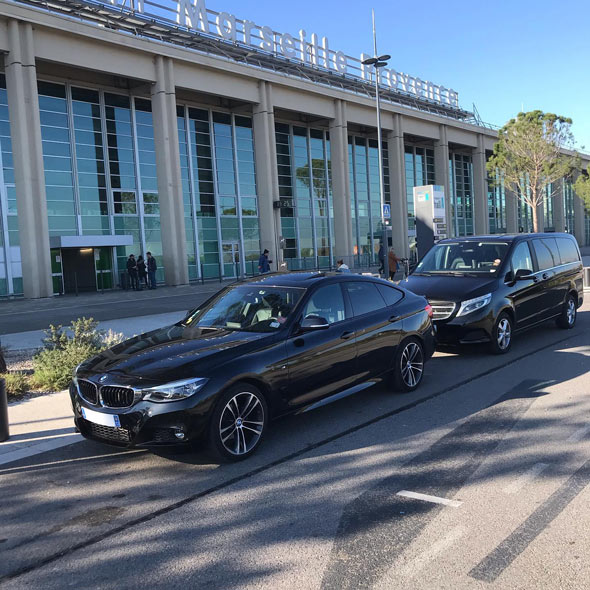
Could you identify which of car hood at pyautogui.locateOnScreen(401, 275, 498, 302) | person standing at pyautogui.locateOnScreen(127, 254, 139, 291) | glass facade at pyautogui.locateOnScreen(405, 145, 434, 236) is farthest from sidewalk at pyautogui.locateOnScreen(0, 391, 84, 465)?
glass facade at pyautogui.locateOnScreen(405, 145, 434, 236)

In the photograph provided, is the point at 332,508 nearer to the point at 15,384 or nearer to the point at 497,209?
the point at 15,384

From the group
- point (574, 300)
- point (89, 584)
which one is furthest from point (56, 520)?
point (574, 300)

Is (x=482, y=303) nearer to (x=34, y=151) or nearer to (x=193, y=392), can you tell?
(x=193, y=392)

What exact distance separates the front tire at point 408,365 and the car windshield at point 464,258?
10.3ft

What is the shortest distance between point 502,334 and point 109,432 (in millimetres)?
6549

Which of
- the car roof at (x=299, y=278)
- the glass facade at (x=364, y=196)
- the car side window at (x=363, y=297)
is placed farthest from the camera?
the glass facade at (x=364, y=196)

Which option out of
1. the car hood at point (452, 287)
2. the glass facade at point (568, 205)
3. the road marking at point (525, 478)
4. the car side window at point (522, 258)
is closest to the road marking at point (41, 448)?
the road marking at point (525, 478)

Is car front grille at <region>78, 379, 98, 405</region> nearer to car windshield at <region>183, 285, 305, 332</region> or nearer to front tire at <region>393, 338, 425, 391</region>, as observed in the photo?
car windshield at <region>183, 285, 305, 332</region>

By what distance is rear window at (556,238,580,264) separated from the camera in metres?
11.7

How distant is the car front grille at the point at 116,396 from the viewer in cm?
481

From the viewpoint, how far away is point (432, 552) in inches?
136

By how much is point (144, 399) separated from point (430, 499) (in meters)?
2.31

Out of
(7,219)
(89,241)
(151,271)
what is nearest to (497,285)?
(151,271)

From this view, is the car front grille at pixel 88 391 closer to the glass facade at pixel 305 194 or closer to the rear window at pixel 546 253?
the rear window at pixel 546 253
